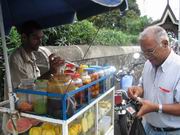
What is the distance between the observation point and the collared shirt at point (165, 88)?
2320 millimetres

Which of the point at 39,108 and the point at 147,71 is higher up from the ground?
the point at 147,71

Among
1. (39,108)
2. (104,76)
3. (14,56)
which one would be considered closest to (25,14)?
(14,56)

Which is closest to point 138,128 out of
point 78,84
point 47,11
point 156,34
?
point 78,84

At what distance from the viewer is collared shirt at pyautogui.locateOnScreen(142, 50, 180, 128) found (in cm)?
232

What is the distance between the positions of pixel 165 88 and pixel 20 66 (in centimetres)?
147

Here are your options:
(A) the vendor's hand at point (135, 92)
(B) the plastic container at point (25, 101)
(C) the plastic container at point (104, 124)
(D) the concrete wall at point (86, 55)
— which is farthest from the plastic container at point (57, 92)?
(D) the concrete wall at point (86, 55)

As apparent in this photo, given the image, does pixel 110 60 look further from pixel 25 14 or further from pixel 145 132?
pixel 145 132

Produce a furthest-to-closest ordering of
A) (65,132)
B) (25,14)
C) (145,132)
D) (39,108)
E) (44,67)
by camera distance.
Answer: (44,67), (25,14), (145,132), (39,108), (65,132)

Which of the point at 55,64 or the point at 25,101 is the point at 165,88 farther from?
the point at 25,101

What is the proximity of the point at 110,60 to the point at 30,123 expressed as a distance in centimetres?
486

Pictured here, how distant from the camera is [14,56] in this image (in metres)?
2.76

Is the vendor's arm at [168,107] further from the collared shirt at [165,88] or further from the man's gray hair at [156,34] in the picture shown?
the man's gray hair at [156,34]

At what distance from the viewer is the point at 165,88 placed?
7.72 ft

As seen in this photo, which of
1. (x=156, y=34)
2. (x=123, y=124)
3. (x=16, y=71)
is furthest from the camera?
(x=123, y=124)
